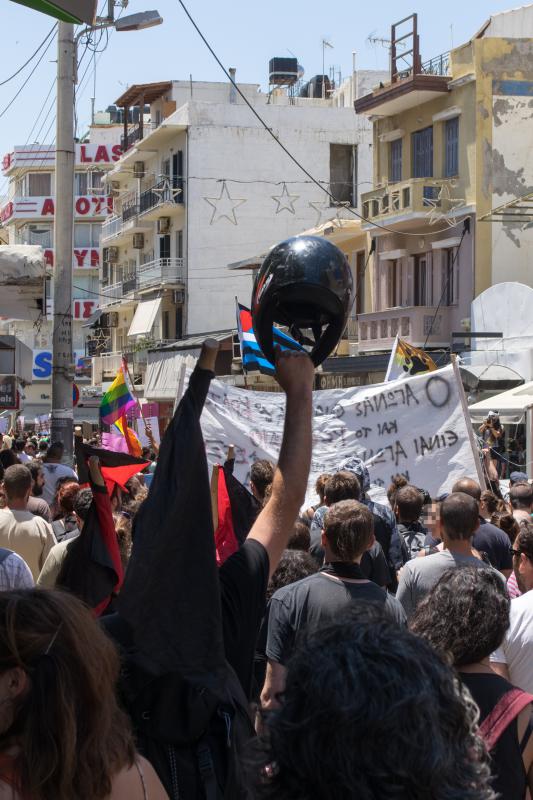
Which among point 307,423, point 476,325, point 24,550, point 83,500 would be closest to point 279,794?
point 307,423

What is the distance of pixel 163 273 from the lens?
4934cm

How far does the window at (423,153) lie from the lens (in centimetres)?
3106

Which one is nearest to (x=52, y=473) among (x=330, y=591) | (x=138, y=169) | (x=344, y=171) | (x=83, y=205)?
(x=330, y=591)

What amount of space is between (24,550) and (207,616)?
→ 480cm

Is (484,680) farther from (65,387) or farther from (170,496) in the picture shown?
(65,387)

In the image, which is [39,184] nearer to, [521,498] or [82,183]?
[82,183]

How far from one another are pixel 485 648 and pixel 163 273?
4647cm

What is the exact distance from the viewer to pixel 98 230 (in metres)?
75.4

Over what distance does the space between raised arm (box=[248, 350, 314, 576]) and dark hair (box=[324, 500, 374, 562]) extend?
191 centimetres

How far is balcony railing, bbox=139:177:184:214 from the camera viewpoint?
158 feet

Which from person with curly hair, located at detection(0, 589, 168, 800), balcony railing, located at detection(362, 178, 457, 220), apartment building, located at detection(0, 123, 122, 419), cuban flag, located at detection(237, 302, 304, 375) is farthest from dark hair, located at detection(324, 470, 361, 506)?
apartment building, located at detection(0, 123, 122, 419)

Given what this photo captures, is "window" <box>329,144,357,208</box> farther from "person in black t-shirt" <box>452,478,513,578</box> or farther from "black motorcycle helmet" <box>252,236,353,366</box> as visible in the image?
"black motorcycle helmet" <box>252,236,353,366</box>

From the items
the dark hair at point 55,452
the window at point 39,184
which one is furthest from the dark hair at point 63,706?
the window at point 39,184

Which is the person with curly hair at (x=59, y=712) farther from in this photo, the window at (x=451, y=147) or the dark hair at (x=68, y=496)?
the window at (x=451, y=147)
